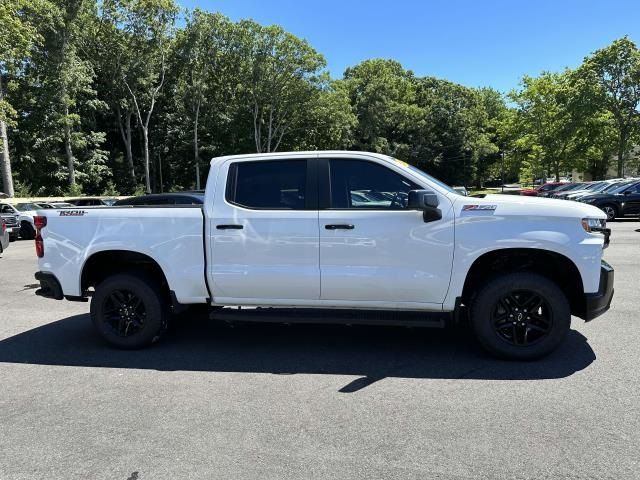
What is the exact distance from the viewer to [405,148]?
59.7m

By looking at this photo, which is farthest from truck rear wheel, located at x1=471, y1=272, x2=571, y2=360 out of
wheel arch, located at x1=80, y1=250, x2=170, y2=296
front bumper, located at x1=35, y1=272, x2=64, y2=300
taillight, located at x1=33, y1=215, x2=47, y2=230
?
taillight, located at x1=33, y1=215, x2=47, y2=230

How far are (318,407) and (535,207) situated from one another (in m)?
2.61

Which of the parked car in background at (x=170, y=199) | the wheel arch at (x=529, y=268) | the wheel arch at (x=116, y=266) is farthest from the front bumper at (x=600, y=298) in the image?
the parked car in background at (x=170, y=199)

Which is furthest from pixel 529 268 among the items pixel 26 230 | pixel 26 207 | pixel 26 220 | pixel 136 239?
pixel 26 207

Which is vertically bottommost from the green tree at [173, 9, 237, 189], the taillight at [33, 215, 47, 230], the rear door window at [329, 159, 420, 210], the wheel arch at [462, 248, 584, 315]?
the wheel arch at [462, 248, 584, 315]

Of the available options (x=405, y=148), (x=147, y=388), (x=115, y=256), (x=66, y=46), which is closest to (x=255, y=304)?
(x=147, y=388)

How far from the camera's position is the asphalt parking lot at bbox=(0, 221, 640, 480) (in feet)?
10.5

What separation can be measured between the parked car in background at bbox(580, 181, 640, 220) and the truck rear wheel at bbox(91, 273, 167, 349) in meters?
19.6

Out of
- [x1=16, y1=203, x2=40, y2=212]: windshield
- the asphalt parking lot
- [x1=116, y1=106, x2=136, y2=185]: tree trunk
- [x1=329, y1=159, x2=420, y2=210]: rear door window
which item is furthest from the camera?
[x1=116, y1=106, x2=136, y2=185]: tree trunk

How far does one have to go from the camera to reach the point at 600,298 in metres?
4.65

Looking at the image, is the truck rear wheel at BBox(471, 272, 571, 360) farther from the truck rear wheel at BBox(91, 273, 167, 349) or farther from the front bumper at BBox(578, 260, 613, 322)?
the truck rear wheel at BBox(91, 273, 167, 349)

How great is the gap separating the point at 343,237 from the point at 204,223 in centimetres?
140

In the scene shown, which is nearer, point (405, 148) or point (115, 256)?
point (115, 256)

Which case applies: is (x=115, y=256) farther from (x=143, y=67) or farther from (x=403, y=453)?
(x=143, y=67)
